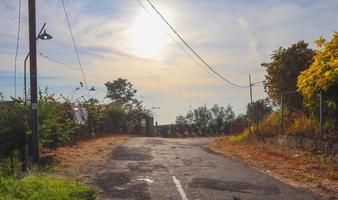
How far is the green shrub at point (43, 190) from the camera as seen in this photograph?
1084 centimetres

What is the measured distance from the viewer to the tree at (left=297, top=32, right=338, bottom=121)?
18391mm

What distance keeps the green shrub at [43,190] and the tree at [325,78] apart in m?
9.56

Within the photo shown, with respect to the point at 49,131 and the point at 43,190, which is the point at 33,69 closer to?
the point at 49,131

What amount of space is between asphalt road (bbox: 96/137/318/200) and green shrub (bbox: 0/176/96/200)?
1.77 ft

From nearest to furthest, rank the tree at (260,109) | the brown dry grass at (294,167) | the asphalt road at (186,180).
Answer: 1. the asphalt road at (186,180)
2. the brown dry grass at (294,167)
3. the tree at (260,109)

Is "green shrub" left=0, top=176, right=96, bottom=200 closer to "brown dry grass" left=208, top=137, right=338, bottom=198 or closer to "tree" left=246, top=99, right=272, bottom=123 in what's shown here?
"brown dry grass" left=208, top=137, right=338, bottom=198

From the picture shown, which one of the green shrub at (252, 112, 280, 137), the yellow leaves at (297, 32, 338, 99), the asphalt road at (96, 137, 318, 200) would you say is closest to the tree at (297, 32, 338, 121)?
the yellow leaves at (297, 32, 338, 99)

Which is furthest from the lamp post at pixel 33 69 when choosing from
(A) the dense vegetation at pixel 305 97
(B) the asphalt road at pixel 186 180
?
(A) the dense vegetation at pixel 305 97

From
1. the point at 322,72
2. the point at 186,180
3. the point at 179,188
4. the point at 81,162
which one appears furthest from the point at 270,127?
the point at 179,188

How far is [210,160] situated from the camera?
20.0 m

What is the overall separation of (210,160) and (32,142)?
627 cm

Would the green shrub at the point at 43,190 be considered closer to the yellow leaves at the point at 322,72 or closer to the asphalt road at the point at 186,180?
the asphalt road at the point at 186,180

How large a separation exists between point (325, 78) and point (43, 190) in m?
10.8

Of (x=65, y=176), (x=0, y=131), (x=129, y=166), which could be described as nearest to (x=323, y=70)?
(x=129, y=166)
